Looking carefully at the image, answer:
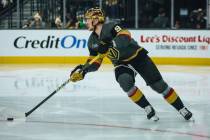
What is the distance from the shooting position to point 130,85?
6.41 meters

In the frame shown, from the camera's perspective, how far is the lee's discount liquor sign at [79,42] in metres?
13.5

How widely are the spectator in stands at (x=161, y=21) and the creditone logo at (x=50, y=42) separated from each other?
1.70 m

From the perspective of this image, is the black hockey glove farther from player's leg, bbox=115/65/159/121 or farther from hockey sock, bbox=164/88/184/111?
hockey sock, bbox=164/88/184/111

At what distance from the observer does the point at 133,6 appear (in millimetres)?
14320

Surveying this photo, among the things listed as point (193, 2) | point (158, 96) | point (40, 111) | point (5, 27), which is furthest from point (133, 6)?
point (40, 111)

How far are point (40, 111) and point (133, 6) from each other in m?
7.34

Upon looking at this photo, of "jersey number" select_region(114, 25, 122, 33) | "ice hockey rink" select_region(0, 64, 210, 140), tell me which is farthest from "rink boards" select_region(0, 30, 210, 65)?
"jersey number" select_region(114, 25, 122, 33)

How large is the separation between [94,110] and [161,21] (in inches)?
276

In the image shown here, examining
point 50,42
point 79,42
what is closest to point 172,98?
point 79,42

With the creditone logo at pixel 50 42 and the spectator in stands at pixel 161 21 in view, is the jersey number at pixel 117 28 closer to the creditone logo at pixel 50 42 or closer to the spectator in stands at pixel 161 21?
the creditone logo at pixel 50 42

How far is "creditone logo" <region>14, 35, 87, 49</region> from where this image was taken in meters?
13.9

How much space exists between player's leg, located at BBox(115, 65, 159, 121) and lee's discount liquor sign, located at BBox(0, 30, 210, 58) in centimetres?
707

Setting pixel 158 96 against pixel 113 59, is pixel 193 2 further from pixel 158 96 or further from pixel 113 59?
pixel 113 59

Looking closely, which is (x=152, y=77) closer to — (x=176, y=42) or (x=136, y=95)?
(x=136, y=95)
